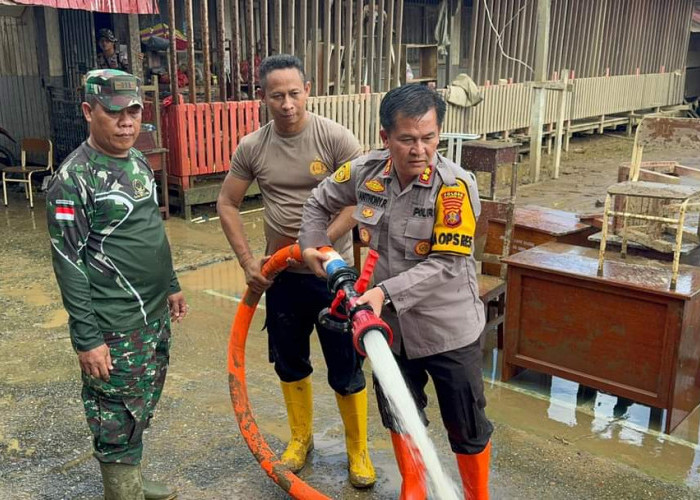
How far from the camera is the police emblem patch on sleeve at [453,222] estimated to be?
2451 millimetres

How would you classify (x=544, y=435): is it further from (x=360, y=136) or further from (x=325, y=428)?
(x=360, y=136)

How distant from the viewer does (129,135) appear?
8.81ft

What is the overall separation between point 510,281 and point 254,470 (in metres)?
1.99

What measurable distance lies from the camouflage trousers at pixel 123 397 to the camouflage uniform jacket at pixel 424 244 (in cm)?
78

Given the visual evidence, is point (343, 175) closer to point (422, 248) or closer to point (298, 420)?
point (422, 248)

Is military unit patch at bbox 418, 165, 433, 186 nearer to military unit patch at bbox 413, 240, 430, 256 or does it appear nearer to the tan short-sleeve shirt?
military unit patch at bbox 413, 240, 430, 256

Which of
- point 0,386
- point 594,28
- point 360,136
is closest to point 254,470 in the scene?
point 0,386

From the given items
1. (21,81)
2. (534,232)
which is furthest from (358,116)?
(534,232)

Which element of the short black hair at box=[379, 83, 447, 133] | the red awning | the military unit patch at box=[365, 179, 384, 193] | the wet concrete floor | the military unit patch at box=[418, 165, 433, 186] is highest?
the red awning

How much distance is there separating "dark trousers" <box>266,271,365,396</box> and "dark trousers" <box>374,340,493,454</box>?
1.69ft

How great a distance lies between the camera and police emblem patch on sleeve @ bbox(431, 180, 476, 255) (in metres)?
2.45

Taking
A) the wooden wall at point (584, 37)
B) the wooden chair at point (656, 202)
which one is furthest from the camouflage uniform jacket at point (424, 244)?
the wooden wall at point (584, 37)

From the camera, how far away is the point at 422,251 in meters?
2.57

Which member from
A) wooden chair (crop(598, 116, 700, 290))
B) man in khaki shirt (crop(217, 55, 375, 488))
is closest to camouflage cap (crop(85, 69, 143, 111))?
man in khaki shirt (crop(217, 55, 375, 488))
